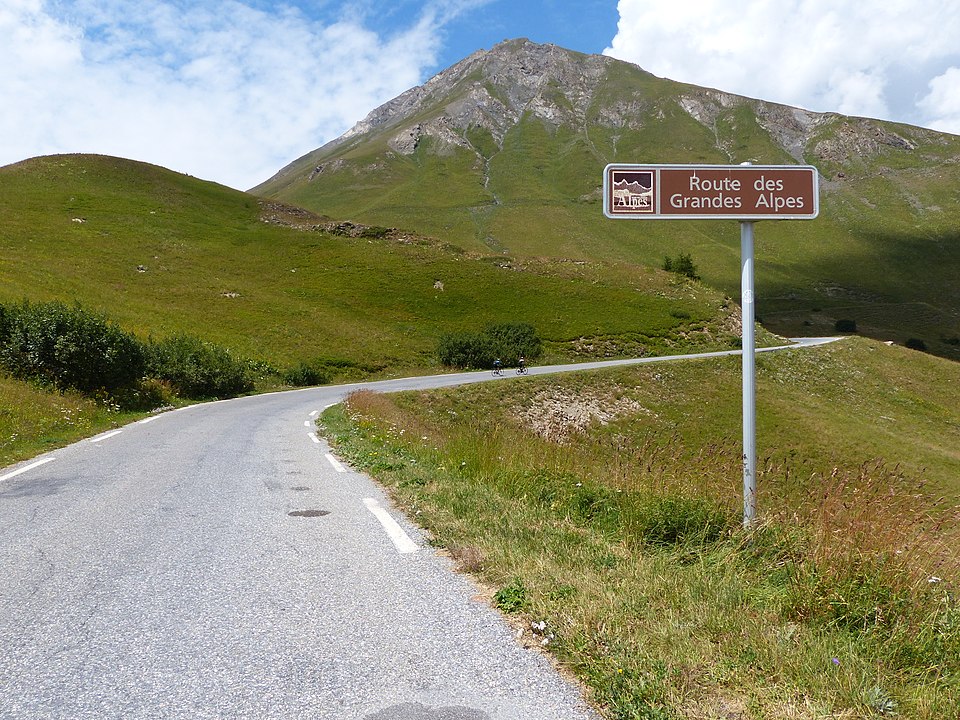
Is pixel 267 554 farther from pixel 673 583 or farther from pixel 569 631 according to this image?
pixel 673 583

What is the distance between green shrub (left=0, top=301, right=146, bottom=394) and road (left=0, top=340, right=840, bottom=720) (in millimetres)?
15033

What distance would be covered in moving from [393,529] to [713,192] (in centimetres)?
465

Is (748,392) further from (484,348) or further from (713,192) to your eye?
(484,348)

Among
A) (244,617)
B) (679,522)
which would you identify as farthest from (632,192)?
(244,617)

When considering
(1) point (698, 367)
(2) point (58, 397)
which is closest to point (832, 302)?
(1) point (698, 367)

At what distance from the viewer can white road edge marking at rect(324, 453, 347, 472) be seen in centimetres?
1118

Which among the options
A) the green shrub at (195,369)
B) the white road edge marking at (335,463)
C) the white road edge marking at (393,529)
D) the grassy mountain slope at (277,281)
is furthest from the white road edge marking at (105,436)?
the grassy mountain slope at (277,281)

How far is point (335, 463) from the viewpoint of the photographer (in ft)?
38.9

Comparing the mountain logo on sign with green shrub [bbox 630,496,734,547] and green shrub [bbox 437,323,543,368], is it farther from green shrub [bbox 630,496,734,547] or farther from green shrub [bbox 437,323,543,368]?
green shrub [bbox 437,323,543,368]

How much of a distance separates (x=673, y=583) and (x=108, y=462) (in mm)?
10922

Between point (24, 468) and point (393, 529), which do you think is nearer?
point (393, 529)

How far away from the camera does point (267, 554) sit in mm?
5980

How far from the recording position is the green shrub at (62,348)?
69.5ft

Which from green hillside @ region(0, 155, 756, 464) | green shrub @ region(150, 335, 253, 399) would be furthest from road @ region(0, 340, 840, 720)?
green hillside @ region(0, 155, 756, 464)
